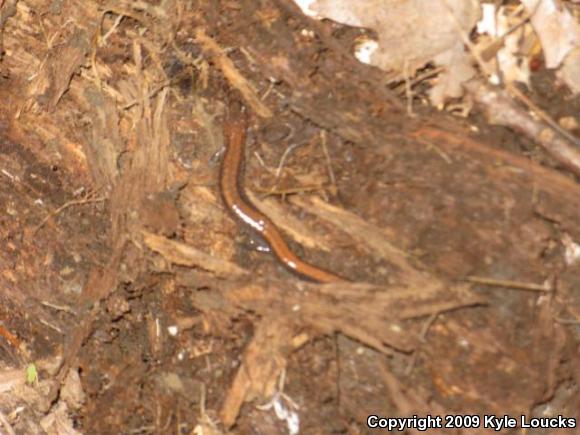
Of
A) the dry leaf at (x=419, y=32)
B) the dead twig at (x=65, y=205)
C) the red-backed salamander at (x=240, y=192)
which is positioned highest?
the dry leaf at (x=419, y=32)

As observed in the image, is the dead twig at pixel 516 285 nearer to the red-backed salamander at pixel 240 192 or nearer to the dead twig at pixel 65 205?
the red-backed salamander at pixel 240 192

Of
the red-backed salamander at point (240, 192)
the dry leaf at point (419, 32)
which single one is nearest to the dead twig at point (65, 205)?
the red-backed salamander at point (240, 192)

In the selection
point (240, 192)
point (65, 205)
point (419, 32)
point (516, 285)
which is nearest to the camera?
point (516, 285)

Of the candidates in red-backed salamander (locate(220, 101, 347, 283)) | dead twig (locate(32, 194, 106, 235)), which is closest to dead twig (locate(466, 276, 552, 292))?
red-backed salamander (locate(220, 101, 347, 283))

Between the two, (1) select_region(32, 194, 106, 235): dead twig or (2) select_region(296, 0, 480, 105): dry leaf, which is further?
(1) select_region(32, 194, 106, 235): dead twig

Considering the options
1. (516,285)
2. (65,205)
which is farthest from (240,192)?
(516,285)

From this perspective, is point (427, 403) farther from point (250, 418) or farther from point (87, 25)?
point (87, 25)

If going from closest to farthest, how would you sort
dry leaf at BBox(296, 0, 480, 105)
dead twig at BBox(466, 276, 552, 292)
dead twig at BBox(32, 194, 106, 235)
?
dead twig at BBox(466, 276, 552, 292) < dry leaf at BBox(296, 0, 480, 105) < dead twig at BBox(32, 194, 106, 235)

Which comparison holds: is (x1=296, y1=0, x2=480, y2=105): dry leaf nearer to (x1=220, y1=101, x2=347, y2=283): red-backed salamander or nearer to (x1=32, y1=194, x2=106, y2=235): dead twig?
(x1=220, y1=101, x2=347, y2=283): red-backed salamander

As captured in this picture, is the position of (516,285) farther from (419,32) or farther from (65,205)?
(65,205)
